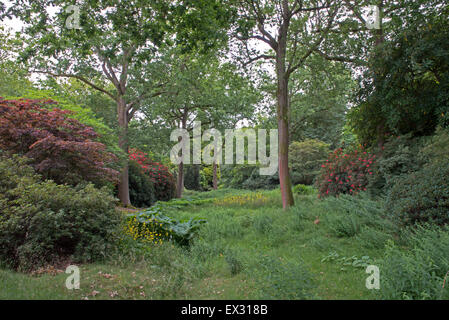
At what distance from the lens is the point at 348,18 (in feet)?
27.5

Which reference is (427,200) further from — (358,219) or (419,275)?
(419,275)

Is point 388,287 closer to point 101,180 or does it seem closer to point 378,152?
point 378,152

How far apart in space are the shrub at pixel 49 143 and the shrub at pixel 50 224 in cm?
134

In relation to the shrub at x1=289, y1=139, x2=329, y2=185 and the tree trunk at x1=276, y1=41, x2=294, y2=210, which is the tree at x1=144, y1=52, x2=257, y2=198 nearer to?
the tree trunk at x1=276, y1=41, x2=294, y2=210

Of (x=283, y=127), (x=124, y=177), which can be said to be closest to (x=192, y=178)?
(x=124, y=177)

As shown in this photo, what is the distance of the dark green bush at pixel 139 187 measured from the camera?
543 inches

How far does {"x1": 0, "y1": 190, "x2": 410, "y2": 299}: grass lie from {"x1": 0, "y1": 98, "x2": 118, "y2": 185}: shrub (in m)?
2.99

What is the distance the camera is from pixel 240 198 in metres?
11.8

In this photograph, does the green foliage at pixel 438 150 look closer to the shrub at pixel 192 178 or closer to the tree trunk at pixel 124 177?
the tree trunk at pixel 124 177

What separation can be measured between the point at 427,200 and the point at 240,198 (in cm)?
779

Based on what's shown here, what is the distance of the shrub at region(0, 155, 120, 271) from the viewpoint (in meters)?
3.99

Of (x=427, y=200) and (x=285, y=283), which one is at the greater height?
(x=427, y=200)

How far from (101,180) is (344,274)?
637 cm
